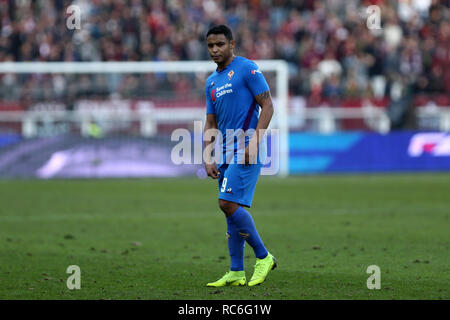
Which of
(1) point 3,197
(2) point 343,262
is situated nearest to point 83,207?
(1) point 3,197

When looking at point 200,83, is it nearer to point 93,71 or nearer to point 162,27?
point 93,71

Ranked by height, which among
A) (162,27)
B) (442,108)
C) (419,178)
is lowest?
(419,178)

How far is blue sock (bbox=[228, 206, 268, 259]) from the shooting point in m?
7.37

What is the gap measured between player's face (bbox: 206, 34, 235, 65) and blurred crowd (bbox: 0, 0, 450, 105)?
51.0ft

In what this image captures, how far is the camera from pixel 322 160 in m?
23.5

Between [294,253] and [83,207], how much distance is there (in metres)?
6.50

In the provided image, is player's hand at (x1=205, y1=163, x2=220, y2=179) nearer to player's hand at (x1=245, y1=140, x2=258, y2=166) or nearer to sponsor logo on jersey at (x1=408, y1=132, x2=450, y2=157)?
player's hand at (x1=245, y1=140, x2=258, y2=166)

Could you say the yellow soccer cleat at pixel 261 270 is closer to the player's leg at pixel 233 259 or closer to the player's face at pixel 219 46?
the player's leg at pixel 233 259

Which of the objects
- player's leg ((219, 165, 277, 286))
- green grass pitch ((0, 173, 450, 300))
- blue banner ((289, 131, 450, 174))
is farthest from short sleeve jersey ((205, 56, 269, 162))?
blue banner ((289, 131, 450, 174))

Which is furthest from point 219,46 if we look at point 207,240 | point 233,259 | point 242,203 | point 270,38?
point 270,38

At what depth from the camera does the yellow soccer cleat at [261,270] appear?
7.39 metres

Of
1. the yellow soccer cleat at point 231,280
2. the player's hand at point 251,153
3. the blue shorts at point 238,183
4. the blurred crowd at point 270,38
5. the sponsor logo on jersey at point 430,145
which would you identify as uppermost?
the blurred crowd at point 270,38

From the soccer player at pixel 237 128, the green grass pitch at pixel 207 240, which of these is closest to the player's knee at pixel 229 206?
the soccer player at pixel 237 128

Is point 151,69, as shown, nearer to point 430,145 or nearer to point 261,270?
point 430,145
